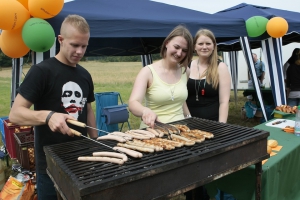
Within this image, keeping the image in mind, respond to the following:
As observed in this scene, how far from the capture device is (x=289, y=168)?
8.73 feet

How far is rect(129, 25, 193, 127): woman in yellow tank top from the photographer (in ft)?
7.34

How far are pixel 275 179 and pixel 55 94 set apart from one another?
2.15 m

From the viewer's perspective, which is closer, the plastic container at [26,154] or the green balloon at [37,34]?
the green balloon at [37,34]

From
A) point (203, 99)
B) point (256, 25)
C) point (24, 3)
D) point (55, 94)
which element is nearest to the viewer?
point (55, 94)

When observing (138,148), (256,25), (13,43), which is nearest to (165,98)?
(138,148)

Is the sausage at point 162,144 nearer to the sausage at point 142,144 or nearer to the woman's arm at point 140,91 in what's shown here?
the sausage at point 142,144

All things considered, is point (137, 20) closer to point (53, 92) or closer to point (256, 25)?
point (256, 25)

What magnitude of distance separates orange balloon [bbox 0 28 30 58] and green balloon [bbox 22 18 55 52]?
0.21 metres

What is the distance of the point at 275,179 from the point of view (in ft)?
7.82

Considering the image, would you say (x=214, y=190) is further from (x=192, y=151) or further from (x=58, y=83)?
(x=58, y=83)

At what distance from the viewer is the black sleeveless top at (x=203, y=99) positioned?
2.83m

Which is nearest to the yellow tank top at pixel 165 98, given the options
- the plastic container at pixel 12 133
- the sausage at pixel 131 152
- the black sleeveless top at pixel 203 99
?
the black sleeveless top at pixel 203 99

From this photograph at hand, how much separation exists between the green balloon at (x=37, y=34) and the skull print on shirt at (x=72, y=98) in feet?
5.01

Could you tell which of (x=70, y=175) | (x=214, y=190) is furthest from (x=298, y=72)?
(x=70, y=175)
